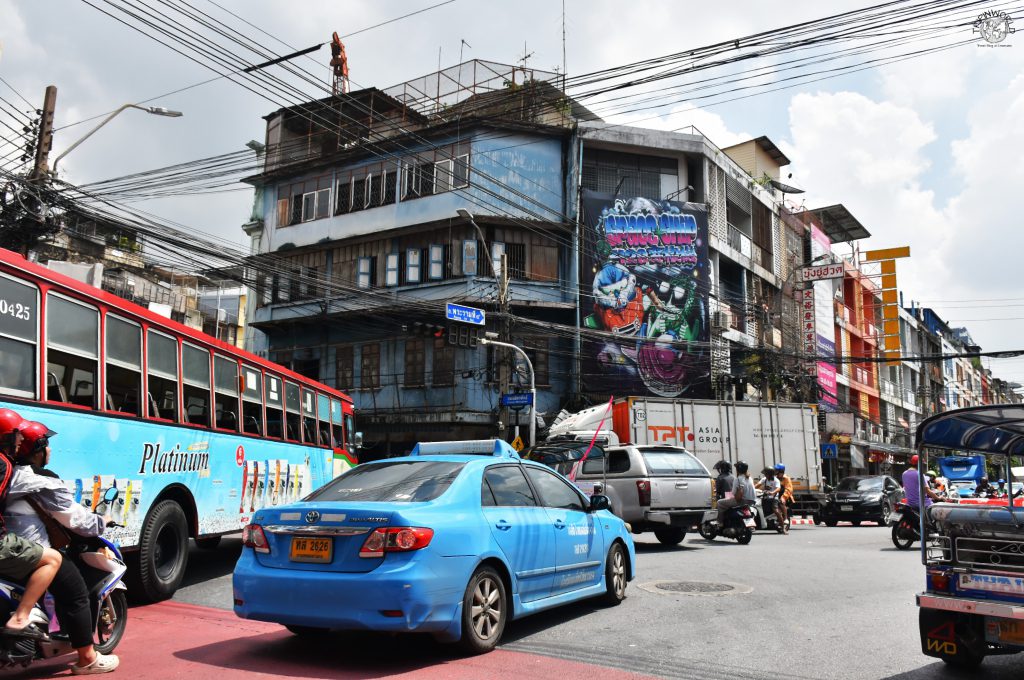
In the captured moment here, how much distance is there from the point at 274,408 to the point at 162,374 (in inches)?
122

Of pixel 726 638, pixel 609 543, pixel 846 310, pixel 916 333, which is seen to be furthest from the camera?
pixel 916 333

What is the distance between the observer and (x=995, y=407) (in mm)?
5441

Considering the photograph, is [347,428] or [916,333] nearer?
[347,428]

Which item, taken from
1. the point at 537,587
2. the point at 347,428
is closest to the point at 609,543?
the point at 537,587

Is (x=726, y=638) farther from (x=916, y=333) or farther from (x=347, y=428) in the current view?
(x=916, y=333)

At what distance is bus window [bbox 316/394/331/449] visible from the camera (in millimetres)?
13745

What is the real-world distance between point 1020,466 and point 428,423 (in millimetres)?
23789

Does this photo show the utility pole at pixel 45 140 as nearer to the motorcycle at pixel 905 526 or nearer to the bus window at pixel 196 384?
the bus window at pixel 196 384

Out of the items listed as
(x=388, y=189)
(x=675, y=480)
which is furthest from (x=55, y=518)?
(x=388, y=189)

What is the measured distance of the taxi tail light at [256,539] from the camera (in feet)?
19.2

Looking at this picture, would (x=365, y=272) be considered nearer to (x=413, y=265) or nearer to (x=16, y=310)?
(x=413, y=265)

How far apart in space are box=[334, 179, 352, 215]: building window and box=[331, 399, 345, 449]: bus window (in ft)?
64.7

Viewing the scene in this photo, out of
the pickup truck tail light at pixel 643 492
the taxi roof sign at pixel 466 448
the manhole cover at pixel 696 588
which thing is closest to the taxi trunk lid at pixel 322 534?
the taxi roof sign at pixel 466 448

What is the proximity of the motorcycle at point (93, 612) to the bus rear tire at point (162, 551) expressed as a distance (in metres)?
2.29
